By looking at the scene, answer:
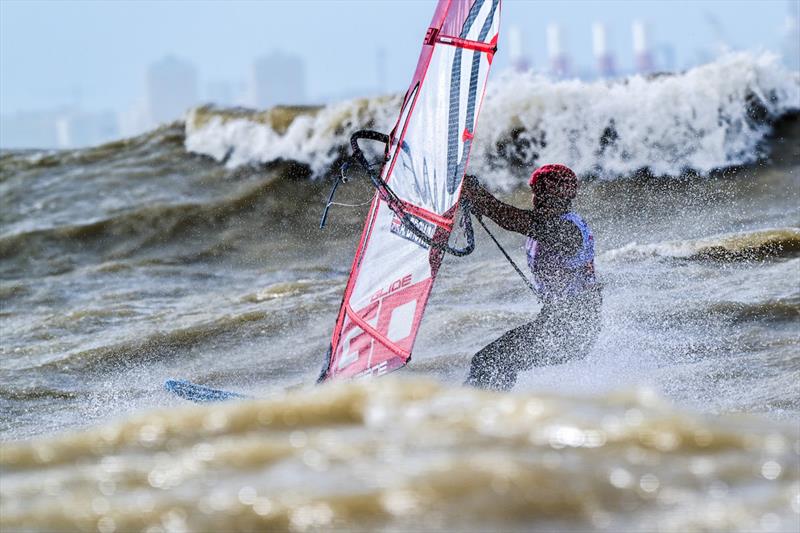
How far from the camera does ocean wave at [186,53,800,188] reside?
40.7 ft

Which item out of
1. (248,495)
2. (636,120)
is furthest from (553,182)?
(636,120)

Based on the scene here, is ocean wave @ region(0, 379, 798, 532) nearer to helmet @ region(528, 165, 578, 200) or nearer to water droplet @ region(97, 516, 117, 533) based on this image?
water droplet @ region(97, 516, 117, 533)

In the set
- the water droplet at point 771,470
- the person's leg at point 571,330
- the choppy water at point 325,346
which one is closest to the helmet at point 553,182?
the person's leg at point 571,330

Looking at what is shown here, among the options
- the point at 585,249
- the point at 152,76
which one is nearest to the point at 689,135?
the point at 585,249

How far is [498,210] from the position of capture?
4.58 meters

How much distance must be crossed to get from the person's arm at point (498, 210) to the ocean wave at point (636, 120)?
25.3ft

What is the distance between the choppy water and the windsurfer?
19 centimetres

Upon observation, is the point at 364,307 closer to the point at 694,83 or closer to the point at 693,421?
the point at 693,421

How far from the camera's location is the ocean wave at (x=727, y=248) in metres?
8.24

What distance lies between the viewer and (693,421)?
85.9 inches

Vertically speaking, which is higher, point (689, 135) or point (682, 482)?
point (682, 482)

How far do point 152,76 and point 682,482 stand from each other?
197 m

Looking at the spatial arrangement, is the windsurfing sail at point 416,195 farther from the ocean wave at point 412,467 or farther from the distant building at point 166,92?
the distant building at point 166,92

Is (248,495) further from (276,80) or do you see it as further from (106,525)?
(276,80)
